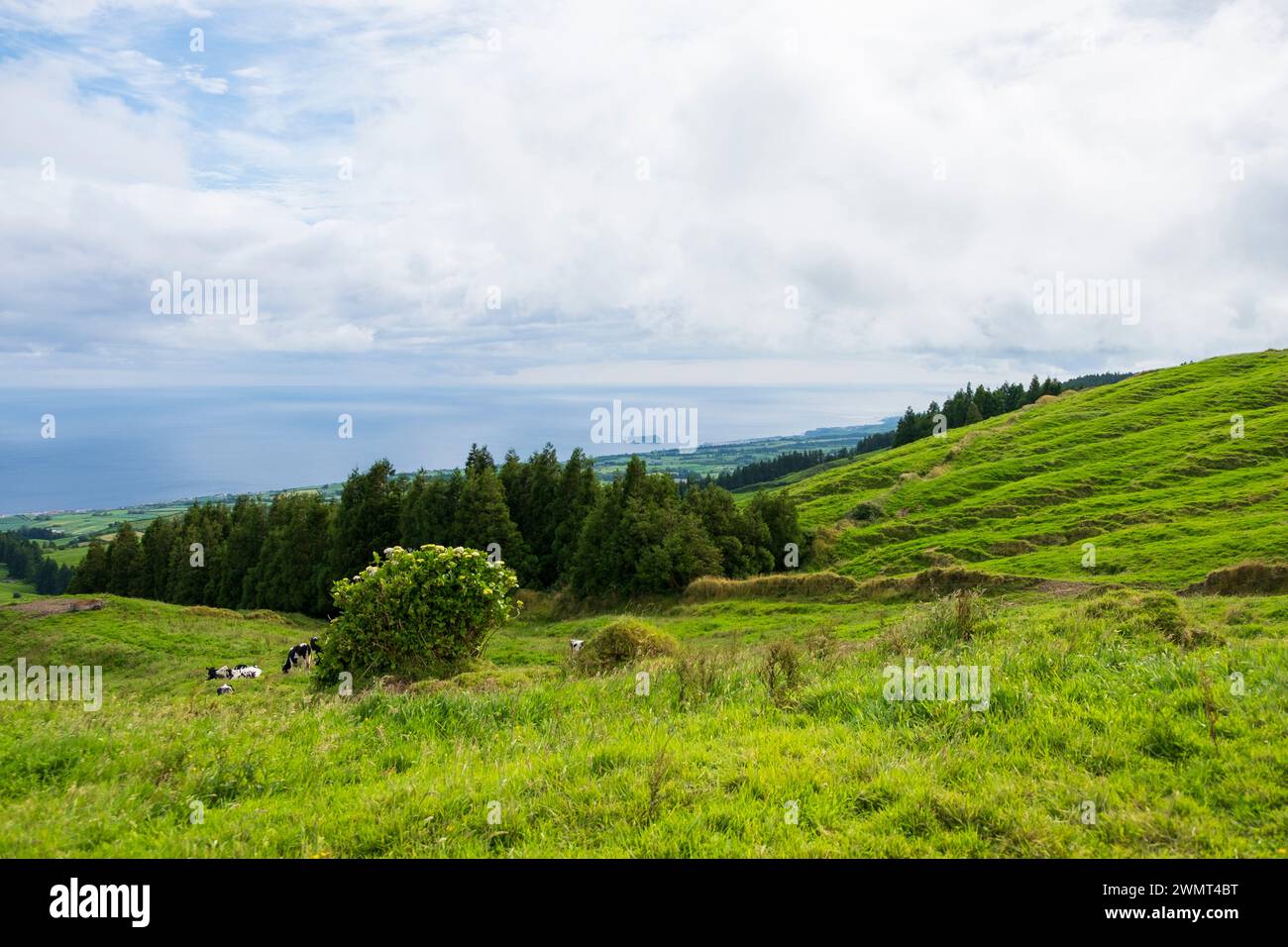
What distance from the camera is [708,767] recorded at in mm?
6598

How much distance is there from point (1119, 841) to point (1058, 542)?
143 ft

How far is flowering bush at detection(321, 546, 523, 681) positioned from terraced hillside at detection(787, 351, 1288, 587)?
1091 inches

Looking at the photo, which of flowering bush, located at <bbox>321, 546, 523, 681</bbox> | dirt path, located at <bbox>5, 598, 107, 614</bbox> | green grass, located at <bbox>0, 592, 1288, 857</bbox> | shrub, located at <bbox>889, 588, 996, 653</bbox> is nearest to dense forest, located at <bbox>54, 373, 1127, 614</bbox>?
dirt path, located at <bbox>5, 598, 107, 614</bbox>

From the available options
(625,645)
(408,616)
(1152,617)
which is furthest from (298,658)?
(1152,617)

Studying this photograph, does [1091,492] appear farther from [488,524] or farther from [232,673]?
[232,673]

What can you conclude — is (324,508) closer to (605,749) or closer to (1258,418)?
(605,749)

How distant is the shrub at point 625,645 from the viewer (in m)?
16.2

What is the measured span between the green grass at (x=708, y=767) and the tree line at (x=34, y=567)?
369 ft

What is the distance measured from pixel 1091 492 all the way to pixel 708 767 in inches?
2301

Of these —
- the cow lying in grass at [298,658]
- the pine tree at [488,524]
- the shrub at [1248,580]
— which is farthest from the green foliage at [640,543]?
the shrub at [1248,580]

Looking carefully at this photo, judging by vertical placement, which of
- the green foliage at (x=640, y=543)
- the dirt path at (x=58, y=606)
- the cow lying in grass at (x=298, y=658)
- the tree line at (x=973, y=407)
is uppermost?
the tree line at (x=973, y=407)

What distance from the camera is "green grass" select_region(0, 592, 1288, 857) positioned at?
5277 mm

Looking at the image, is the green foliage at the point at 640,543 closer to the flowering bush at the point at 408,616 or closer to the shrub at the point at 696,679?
the flowering bush at the point at 408,616
